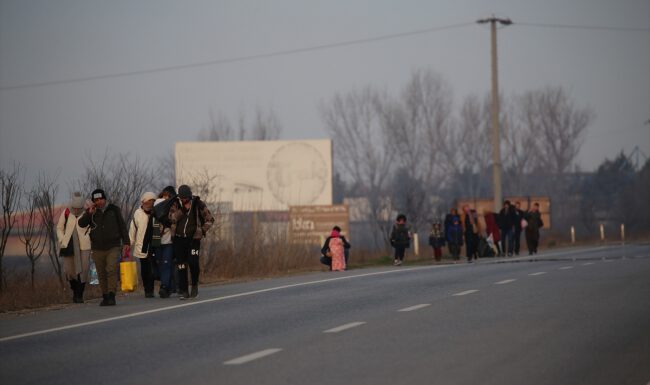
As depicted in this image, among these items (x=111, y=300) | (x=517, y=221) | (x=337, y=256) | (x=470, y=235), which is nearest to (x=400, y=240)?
(x=470, y=235)

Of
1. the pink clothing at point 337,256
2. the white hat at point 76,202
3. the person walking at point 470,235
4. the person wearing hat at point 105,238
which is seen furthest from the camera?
the person walking at point 470,235

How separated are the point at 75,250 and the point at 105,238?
166 centimetres

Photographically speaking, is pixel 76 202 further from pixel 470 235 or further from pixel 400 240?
pixel 470 235

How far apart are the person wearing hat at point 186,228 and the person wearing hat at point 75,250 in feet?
5.71

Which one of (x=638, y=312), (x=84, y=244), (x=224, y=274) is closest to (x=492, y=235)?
(x=224, y=274)

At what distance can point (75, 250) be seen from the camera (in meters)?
20.4

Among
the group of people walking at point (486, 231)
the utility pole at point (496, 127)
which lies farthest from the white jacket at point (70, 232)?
the utility pole at point (496, 127)

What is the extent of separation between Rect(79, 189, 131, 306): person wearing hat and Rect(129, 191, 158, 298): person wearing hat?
804 mm

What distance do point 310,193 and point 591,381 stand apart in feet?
187

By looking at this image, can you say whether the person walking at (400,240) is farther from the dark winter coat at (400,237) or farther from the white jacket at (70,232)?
the white jacket at (70,232)

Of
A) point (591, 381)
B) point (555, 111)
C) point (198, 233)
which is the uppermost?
point (555, 111)

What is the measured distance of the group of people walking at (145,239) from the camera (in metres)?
19.0

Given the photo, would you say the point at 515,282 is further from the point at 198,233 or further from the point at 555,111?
the point at 555,111

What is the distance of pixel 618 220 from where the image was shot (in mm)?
99375
